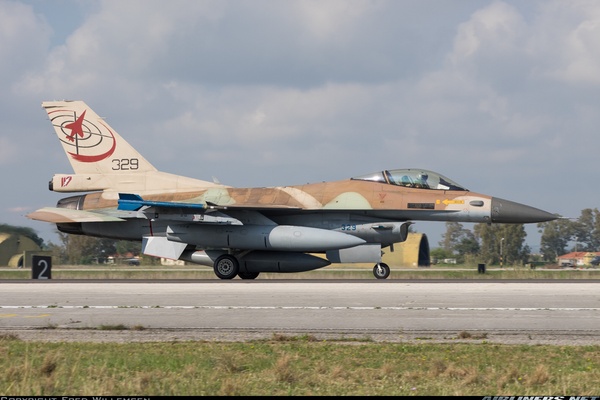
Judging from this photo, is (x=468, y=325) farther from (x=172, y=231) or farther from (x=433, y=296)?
(x=172, y=231)

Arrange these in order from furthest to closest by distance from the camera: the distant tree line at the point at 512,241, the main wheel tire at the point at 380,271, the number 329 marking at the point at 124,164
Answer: the distant tree line at the point at 512,241 < the number 329 marking at the point at 124,164 < the main wheel tire at the point at 380,271

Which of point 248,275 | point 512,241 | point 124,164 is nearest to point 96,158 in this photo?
point 124,164

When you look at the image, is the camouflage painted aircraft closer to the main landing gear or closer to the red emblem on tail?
the main landing gear

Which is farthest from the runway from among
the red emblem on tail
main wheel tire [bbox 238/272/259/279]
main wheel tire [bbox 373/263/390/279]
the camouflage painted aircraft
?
the red emblem on tail

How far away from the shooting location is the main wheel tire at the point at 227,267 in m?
23.6

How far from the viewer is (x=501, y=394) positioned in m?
6.43

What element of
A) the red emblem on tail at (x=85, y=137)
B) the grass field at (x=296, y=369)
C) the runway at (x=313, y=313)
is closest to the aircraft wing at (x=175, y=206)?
the red emblem on tail at (x=85, y=137)

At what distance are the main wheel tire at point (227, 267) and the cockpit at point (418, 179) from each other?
509 centimetres

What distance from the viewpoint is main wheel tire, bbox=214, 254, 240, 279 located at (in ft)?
77.5

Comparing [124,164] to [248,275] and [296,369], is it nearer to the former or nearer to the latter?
[248,275]

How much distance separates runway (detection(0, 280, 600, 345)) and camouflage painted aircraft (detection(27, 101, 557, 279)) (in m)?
5.43

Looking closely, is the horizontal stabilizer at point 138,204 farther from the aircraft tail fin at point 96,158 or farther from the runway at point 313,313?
the runway at point 313,313

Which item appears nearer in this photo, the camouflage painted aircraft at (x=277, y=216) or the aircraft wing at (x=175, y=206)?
the aircraft wing at (x=175, y=206)

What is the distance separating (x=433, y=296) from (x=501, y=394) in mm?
8623
